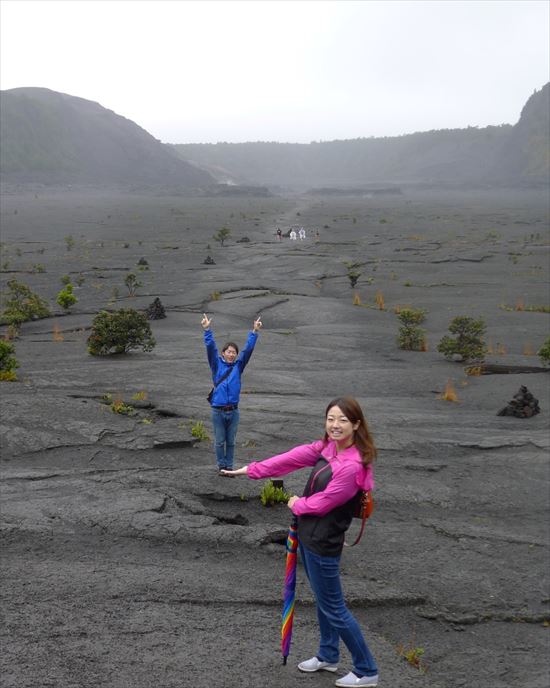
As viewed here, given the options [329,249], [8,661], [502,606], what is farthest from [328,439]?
[329,249]

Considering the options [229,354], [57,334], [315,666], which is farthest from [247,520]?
[57,334]

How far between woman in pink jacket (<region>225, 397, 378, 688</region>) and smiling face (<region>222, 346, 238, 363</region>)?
360 cm

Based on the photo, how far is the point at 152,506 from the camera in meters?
8.74

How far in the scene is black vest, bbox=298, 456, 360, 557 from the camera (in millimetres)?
4953

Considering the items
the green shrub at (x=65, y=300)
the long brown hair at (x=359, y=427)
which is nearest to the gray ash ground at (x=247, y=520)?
the long brown hair at (x=359, y=427)

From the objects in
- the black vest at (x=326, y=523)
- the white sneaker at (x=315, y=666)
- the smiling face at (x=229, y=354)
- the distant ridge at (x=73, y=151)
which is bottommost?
the white sneaker at (x=315, y=666)

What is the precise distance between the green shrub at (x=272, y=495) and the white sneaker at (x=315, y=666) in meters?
3.67

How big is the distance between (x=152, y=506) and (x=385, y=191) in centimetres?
17026

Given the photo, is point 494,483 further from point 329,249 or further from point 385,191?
point 385,191

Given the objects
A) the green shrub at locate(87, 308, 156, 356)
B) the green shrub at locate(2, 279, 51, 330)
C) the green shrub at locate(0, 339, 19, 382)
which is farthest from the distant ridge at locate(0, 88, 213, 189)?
the green shrub at locate(0, 339, 19, 382)

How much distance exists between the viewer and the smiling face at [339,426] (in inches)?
193

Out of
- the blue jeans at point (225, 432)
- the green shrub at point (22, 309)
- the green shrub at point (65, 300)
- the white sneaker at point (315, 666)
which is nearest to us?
the white sneaker at point (315, 666)

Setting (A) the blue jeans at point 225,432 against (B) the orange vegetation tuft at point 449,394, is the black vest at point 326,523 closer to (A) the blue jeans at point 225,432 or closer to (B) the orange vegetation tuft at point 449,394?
(A) the blue jeans at point 225,432

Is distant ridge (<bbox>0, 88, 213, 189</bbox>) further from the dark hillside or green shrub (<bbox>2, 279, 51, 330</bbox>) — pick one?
green shrub (<bbox>2, 279, 51, 330</bbox>)
